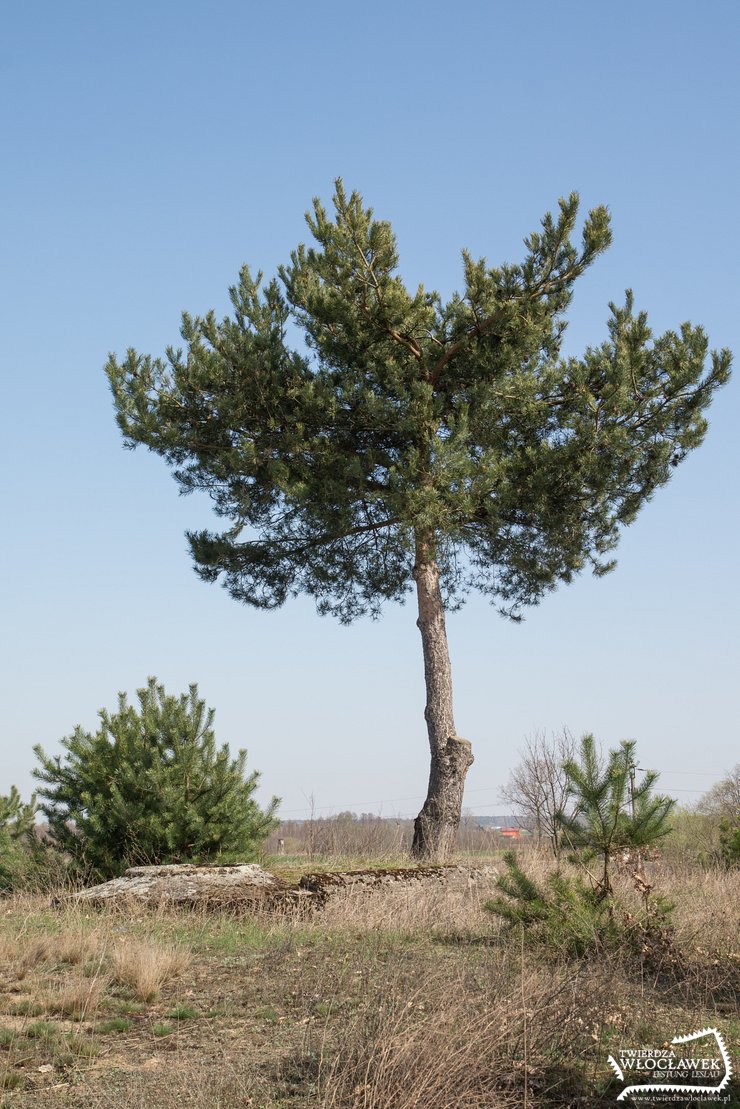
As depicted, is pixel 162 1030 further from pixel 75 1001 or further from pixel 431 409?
pixel 431 409

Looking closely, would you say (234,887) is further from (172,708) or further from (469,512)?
(469,512)

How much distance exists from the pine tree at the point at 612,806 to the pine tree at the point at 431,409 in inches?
262

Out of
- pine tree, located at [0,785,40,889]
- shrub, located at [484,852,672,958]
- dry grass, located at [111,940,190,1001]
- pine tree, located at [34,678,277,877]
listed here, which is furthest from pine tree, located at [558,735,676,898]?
pine tree, located at [0,785,40,889]

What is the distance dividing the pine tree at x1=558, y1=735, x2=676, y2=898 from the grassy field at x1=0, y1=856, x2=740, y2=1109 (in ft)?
2.75

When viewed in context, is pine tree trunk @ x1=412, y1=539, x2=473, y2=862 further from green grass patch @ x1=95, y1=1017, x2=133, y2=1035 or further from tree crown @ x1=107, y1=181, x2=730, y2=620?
green grass patch @ x1=95, y1=1017, x2=133, y2=1035

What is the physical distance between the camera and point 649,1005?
222 inches

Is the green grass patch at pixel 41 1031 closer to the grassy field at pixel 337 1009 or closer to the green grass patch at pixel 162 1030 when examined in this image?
the grassy field at pixel 337 1009

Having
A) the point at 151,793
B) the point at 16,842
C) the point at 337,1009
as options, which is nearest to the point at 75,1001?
the point at 337,1009

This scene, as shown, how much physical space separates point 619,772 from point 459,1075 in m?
3.20

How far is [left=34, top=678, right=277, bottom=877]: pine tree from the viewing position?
1157 cm

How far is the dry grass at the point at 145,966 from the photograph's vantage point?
20.1 ft

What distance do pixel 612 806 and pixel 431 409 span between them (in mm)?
8333

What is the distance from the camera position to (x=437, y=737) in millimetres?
14859

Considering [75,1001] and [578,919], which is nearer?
[75,1001]
